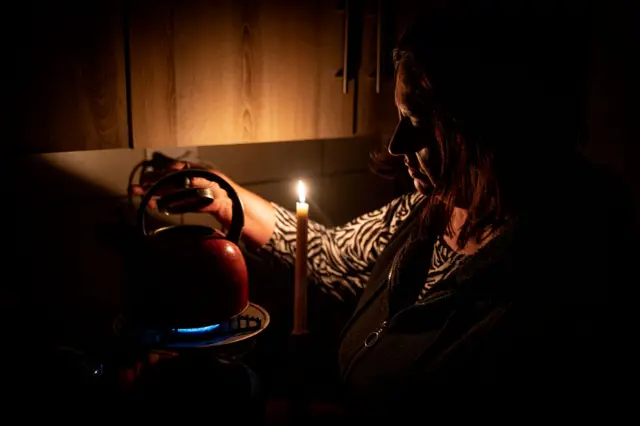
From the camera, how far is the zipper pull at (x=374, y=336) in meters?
1.17

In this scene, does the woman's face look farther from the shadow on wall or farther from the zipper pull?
the shadow on wall

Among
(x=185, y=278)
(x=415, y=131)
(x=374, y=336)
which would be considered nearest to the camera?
(x=185, y=278)

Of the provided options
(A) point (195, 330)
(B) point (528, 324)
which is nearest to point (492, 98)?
(B) point (528, 324)

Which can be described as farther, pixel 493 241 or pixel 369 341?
pixel 369 341

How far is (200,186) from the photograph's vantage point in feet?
3.89

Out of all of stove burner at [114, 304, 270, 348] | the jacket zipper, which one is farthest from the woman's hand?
the jacket zipper

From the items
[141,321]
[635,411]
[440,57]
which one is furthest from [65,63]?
[635,411]

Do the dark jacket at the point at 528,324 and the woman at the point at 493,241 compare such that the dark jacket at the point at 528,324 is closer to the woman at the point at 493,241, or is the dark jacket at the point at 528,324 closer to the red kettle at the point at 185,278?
the woman at the point at 493,241

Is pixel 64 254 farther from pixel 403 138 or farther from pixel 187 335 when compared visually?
pixel 403 138

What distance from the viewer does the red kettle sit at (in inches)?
38.0

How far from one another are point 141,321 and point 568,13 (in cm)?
87

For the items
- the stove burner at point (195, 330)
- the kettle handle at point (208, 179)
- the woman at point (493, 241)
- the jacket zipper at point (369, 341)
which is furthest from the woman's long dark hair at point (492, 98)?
the stove burner at point (195, 330)

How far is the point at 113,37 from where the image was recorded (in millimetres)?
1063

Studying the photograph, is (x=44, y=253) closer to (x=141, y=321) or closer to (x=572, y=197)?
(x=141, y=321)
